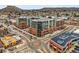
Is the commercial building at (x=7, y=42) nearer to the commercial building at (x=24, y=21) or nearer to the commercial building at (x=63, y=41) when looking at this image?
the commercial building at (x=24, y=21)

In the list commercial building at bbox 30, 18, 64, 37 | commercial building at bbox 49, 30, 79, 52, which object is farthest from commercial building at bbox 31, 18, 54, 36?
commercial building at bbox 49, 30, 79, 52

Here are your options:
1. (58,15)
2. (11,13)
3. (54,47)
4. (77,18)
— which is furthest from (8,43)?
Result: (77,18)

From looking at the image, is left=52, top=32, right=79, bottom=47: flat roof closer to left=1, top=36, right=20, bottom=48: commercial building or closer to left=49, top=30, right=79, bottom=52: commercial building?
left=49, top=30, right=79, bottom=52: commercial building

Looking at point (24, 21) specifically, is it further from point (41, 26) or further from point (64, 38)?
point (64, 38)

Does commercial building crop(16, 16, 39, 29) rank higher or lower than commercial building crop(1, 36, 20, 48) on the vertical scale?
higher

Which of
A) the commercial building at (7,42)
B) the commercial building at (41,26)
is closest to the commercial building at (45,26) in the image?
the commercial building at (41,26)

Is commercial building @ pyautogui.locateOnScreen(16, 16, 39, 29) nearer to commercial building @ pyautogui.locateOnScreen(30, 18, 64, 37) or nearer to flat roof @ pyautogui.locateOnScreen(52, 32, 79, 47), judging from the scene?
commercial building @ pyautogui.locateOnScreen(30, 18, 64, 37)

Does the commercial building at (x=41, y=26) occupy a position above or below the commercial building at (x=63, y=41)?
above

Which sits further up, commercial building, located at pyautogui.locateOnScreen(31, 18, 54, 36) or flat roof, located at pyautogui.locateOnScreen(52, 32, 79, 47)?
commercial building, located at pyautogui.locateOnScreen(31, 18, 54, 36)
